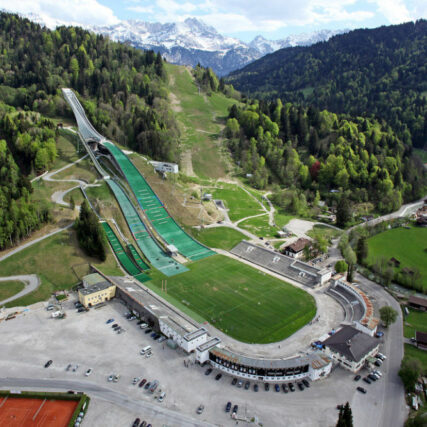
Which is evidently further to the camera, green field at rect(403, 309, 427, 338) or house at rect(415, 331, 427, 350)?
green field at rect(403, 309, 427, 338)

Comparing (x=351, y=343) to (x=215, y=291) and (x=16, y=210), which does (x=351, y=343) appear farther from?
(x=16, y=210)

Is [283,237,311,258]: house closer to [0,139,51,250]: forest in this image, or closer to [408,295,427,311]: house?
[408,295,427,311]: house

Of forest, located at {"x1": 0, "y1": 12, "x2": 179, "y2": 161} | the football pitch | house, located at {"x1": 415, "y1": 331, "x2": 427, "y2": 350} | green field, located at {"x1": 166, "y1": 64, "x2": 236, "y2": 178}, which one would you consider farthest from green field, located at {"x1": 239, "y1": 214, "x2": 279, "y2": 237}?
house, located at {"x1": 415, "y1": 331, "x2": 427, "y2": 350}

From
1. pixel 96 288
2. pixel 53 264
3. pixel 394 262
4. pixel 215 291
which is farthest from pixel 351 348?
pixel 53 264

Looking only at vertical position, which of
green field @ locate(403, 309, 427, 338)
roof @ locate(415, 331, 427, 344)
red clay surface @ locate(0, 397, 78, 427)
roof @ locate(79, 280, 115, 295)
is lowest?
green field @ locate(403, 309, 427, 338)

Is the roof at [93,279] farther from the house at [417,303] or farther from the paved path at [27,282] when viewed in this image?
the house at [417,303]

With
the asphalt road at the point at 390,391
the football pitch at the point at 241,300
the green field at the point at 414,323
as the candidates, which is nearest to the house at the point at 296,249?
the football pitch at the point at 241,300
